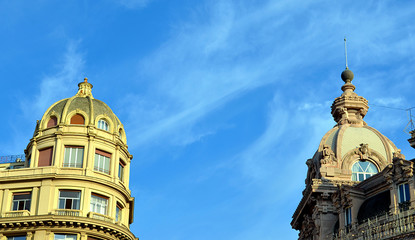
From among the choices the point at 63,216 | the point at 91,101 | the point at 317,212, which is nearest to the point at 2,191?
the point at 63,216

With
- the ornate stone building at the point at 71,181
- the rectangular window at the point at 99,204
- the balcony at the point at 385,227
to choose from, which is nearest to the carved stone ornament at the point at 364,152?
the balcony at the point at 385,227

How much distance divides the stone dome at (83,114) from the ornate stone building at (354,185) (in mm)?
18255

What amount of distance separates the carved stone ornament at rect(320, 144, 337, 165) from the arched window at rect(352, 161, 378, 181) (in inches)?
73.2

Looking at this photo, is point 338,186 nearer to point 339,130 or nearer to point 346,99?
point 339,130

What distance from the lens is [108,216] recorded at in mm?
63406

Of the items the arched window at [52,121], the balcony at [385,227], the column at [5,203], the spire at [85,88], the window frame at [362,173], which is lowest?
the balcony at [385,227]

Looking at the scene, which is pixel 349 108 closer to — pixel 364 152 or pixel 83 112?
pixel 364 152

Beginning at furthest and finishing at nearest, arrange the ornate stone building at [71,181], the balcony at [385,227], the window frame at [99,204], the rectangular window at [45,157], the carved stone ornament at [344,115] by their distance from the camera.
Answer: the carved stone ornament at [344,115]
the rectangular window at [45,157]
the window frame at [99,204]
the ornate stone building at [71,181]
the balcony at [385,227]

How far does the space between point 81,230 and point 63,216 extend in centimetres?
185

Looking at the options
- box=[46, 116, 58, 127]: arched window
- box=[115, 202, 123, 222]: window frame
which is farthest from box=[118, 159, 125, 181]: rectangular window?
box=[46, 116, 58, 127]: arched window

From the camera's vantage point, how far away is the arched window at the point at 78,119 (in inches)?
2645

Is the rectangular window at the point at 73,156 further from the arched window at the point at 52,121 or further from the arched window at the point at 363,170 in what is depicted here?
the arched window at the point at 363,170

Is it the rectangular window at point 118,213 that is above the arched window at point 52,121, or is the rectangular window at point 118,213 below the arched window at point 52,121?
below

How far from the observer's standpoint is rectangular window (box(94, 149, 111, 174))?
65.4m
